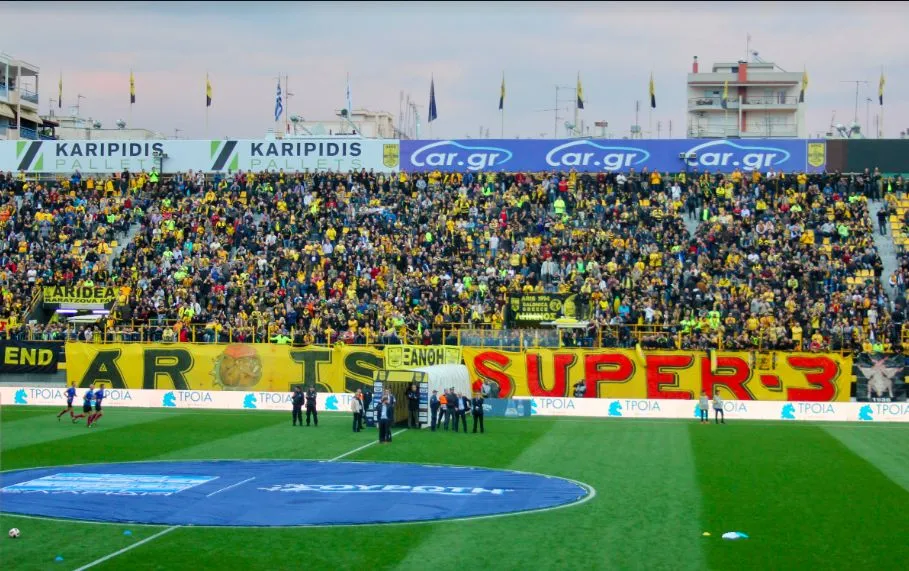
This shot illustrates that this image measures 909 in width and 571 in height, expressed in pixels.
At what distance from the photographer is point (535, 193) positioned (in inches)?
2618

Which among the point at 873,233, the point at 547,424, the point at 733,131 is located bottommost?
the point at 547,424

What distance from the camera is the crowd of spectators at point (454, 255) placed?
185 ft

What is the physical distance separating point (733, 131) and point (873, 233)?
182ft

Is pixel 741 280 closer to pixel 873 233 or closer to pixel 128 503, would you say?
pixel 873 233

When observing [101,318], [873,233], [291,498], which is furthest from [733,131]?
[291,498]

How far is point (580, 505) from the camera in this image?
86.3 ft

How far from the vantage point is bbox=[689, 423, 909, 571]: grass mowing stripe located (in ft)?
68.9

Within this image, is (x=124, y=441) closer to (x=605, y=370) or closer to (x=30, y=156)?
(x=605, y=370)

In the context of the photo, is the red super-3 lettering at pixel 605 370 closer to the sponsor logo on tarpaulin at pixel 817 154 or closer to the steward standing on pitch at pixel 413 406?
the steward standing on pitch at pixel 413 406

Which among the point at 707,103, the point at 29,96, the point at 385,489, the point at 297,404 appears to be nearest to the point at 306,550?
the point at 385,489

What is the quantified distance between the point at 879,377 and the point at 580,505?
30313 millimetres

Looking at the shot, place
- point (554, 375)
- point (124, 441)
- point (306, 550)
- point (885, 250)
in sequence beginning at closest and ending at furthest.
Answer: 1. point (306, 550)
2. point (124, 441)
3. point (554, 375)
4. point (885, 250)

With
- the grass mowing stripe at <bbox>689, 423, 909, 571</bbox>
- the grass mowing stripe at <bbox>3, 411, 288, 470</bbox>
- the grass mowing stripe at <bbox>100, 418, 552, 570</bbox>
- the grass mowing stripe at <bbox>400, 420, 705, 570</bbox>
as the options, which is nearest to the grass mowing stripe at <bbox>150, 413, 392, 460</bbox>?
the grass mowing stripe at <bbox>3, 411, 288, 470</bbox>

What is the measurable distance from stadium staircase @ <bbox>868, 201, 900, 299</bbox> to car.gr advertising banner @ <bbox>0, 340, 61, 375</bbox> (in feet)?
130
